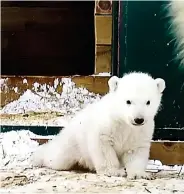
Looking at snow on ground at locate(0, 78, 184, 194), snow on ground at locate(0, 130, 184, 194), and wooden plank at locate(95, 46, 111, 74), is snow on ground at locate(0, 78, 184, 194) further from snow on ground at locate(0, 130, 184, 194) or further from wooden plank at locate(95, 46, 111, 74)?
wooden plank at locate(95, 46, 111, 74)

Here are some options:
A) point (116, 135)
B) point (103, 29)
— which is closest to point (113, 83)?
point (116, 135)

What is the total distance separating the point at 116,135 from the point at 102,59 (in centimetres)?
76

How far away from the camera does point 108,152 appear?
3.19 m

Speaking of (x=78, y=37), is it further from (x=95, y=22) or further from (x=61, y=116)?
(x=61, y=116)

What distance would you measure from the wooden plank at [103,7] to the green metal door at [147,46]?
4 cm

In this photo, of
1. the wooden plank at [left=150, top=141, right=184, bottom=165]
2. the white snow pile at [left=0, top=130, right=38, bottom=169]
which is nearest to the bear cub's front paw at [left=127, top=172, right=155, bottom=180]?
the wooden plank at [left=150, top=141, right=184, bottom=165]

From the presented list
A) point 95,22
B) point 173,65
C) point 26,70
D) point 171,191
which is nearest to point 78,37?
point 95,22

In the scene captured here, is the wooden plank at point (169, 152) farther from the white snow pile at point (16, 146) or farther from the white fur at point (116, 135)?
the white snow pile at point (16, 146)

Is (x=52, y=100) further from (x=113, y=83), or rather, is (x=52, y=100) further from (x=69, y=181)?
(x=69, y=181)

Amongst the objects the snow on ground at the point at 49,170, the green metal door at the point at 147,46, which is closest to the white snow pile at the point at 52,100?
the snow on ground at the point at 49,170

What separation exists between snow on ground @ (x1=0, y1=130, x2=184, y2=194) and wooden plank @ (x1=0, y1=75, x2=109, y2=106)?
49 centimetres

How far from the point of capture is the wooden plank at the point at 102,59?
3775 millimetres

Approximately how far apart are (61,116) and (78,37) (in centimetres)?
60

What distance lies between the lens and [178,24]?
377 cm
